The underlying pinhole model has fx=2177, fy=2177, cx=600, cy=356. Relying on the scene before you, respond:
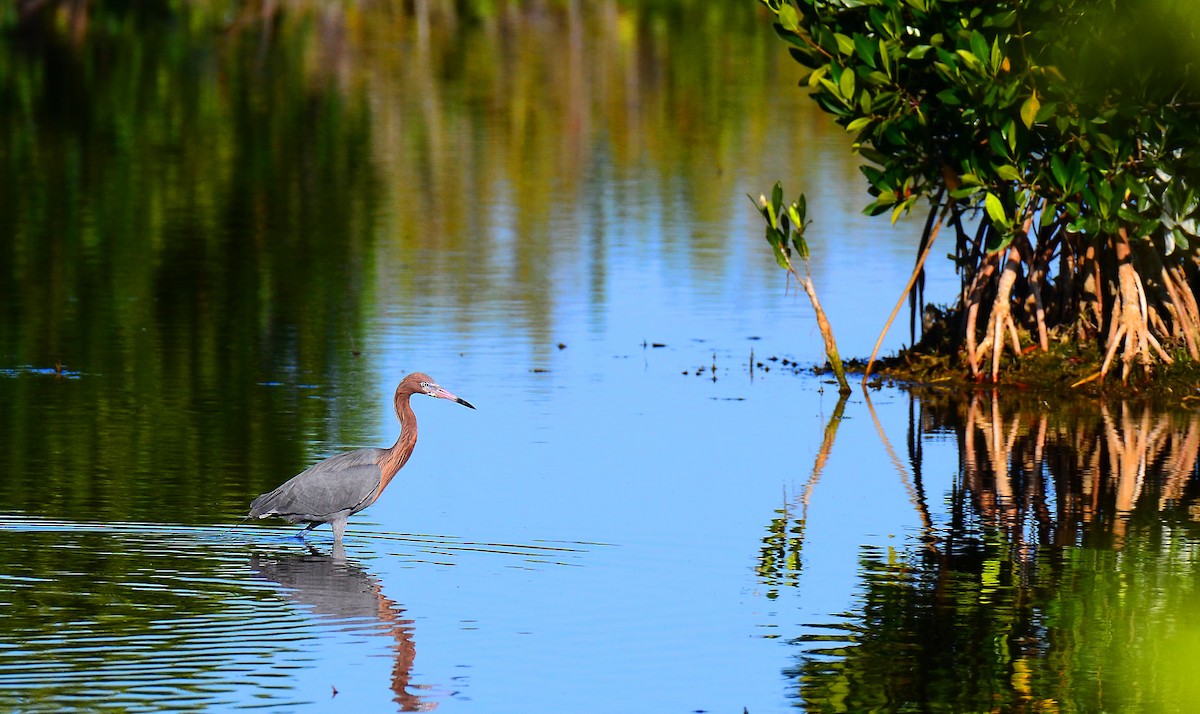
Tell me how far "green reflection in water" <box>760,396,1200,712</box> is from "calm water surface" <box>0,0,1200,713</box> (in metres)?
0.03

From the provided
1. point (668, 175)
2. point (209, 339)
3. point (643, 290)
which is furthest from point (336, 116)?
point (209, 339)

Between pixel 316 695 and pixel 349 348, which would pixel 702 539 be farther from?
pixel 349 348

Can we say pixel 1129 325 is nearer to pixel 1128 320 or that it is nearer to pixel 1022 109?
pixel 1128 320

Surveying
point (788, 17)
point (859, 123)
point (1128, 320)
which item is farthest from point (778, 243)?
point (1128, 320)

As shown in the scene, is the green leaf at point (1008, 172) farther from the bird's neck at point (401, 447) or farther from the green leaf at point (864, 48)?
the bird's neck at point (401, 447)

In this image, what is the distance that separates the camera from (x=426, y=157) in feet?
117

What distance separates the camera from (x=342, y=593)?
11047 millimetres

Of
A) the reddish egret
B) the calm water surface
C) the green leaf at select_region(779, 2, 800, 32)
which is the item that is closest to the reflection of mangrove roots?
the calm water surface

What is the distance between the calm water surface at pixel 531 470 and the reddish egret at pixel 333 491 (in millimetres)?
260

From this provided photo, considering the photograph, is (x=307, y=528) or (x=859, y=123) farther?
(x=859, y=123)

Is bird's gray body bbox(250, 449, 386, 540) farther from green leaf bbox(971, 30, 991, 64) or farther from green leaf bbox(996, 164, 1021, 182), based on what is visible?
green leaf bbox(996, 164, 1021, 182)

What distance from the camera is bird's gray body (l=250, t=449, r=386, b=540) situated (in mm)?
11852

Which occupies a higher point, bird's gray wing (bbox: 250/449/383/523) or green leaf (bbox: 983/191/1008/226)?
green leaf (bbox: 983/191/1008/226)

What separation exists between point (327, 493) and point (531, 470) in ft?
9.58
